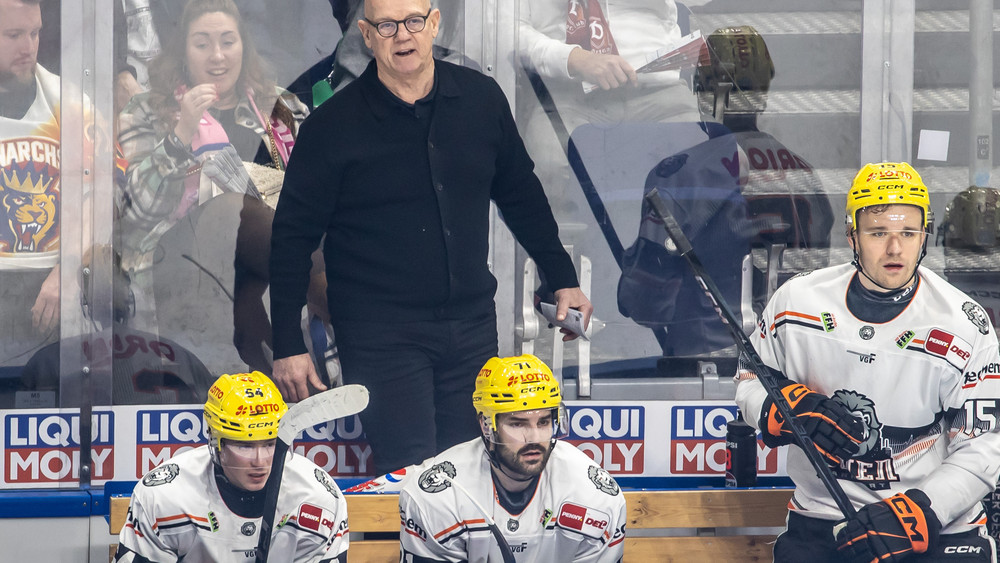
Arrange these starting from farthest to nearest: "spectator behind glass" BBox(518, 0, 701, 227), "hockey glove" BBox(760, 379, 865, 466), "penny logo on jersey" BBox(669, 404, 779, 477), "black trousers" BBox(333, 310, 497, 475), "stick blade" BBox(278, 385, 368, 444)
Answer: "penny logo on jersey" BBox(669, 404, 779, 477) → "spectator behind glass" BBox(518, 0, 701, 227) → "black trousers" BBox(333, 310, 497, 475) → "hockey glove" BBox(760, 379, 865, 466) → "stick blade" BBox(278, 385, 368, 444)

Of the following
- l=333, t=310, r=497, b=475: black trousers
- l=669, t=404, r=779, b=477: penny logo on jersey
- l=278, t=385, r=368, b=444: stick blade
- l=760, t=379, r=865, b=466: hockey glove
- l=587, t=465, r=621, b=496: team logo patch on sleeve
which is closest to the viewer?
l=278, t=385, r=368, b=444: stick blade

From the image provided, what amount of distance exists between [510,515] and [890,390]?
1.17m

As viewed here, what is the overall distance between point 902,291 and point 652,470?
1.27 m

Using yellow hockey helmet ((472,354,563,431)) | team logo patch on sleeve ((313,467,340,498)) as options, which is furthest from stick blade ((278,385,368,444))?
yellow hockey helmet ((472,354,563,431))

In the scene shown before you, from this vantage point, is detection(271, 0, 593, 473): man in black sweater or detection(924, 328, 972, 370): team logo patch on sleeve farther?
detection(271, 0, 593, 473): man in black sweater

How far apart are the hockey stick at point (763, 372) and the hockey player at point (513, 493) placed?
1.82 ft

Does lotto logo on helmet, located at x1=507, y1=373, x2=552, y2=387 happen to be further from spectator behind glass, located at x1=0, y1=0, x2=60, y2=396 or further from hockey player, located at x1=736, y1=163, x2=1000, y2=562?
spectator behind glass, located at x1=0, y1=0, x2=60, y2=396

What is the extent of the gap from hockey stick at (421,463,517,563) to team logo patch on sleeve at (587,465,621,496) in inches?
12.7

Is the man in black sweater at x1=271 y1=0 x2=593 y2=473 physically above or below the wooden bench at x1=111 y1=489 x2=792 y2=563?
above

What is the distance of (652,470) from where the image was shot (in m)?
4.78

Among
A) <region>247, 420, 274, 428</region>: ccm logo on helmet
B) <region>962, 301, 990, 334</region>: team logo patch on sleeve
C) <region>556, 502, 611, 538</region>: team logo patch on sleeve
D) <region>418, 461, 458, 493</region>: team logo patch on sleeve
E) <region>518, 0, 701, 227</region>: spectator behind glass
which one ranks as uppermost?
<region>518, 0, 701, 227</region>: spectator behind glass

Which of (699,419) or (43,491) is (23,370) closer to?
(43,491)

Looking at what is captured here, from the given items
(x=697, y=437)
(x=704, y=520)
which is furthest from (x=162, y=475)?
(x=697, y=437)

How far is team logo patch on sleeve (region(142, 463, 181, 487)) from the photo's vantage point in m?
3.98
